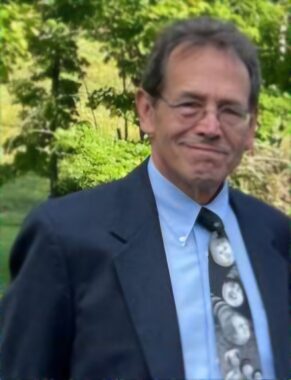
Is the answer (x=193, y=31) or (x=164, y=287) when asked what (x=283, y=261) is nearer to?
(x=164, y=287)

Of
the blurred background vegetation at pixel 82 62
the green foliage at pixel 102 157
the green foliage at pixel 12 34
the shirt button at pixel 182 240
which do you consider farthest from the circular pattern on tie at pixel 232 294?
the green foliage at pixel 12 34

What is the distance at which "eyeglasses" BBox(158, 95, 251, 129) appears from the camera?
6.63 feet

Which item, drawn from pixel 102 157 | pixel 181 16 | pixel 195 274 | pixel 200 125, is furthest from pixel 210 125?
pixel 181 16

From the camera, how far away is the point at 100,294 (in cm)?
198

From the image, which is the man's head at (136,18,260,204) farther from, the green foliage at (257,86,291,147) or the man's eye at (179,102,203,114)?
the green foliage at (257,86,291,147)

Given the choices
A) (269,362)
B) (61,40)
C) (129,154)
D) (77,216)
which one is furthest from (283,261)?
(61,40)

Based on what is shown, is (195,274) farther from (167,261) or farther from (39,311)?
(39,311)

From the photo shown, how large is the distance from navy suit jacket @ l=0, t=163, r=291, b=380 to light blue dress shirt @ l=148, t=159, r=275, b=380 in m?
0.02

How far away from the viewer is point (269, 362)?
2.00 m

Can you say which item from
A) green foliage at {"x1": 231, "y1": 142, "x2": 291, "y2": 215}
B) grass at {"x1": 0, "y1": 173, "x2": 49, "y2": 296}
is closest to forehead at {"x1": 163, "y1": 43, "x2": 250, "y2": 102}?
green foliage at {"x1": 231, "y1": 142, "x2": 291, "y2": 215}

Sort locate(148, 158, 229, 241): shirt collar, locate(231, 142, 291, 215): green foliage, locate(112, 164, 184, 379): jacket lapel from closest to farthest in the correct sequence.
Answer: locate(112, 164, 184, 379): jacket lapel, locate(148, 158, 229, 241): shirt collar, locate(231, 142, 291, 215): green foliage

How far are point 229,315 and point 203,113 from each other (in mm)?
353

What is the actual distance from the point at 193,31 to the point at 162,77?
0.10 metres

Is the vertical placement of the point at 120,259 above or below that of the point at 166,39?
below
